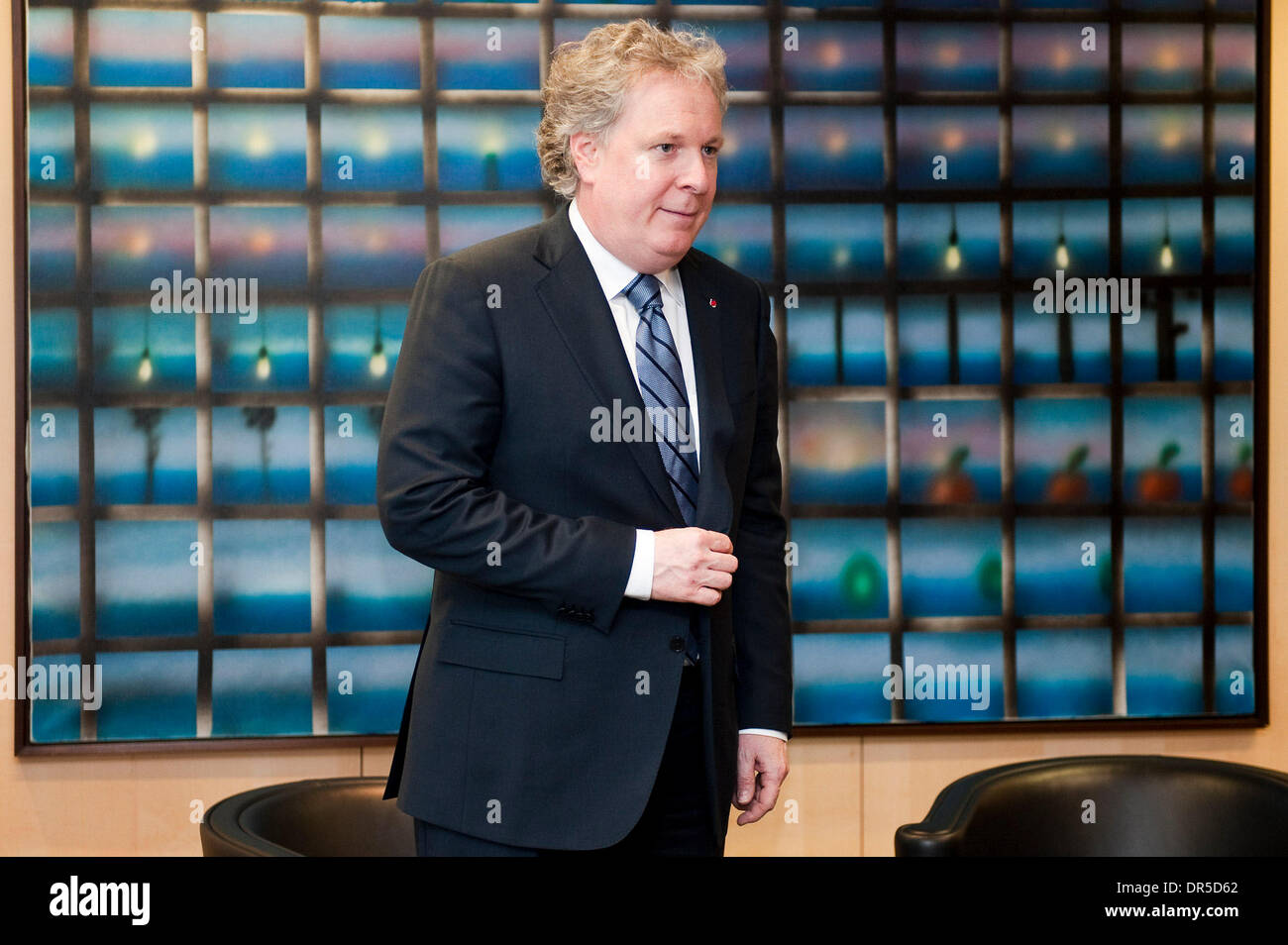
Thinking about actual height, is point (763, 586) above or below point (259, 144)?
below

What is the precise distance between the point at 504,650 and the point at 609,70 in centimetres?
78

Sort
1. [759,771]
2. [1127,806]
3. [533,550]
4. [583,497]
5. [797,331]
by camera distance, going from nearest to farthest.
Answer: [533,550] < [583,497] < [759,771] < [1127,806] < [797,331]

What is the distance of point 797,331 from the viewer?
2.98 m

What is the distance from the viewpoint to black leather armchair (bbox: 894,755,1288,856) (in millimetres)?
2043

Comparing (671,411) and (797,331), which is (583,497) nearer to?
(671,411)

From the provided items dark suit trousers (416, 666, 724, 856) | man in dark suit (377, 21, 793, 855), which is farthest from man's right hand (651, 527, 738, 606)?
dark suit trousers (416, 666, 724, 856)

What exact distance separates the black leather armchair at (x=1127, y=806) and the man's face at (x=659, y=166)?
1.05m

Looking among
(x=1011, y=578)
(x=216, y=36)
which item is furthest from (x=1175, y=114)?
(x=216, y=36)

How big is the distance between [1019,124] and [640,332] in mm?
1770

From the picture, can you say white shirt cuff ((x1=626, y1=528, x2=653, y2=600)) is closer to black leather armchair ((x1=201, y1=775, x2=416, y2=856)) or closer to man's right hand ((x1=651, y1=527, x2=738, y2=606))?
man's right hand ((x1=651, y1=527, x2=738, y2=606))

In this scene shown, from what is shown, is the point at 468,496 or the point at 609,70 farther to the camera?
the point at 609,70

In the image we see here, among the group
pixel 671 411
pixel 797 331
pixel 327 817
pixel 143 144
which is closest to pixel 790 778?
pixel 797 331

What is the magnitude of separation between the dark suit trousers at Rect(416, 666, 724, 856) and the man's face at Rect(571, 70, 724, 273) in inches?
23.2

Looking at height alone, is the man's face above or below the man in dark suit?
above
